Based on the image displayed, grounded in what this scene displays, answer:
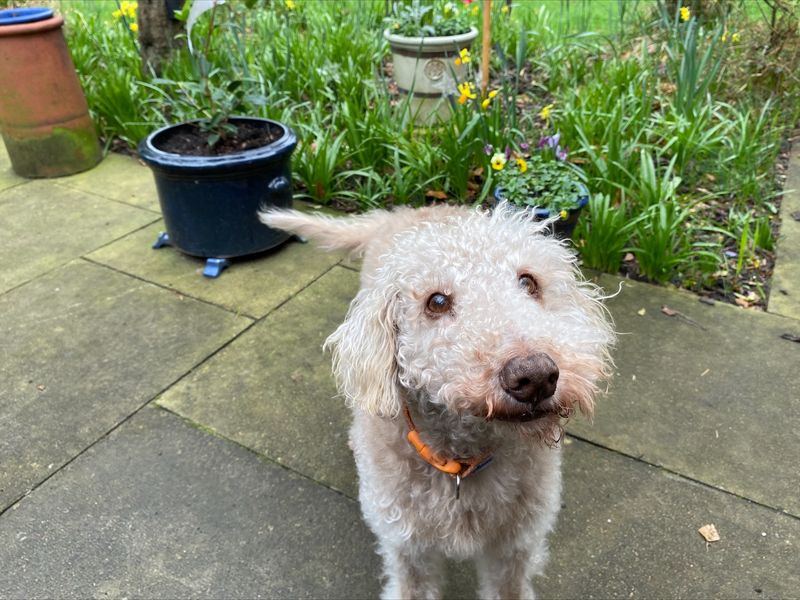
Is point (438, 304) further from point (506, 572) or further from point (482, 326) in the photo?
point (506, 572)

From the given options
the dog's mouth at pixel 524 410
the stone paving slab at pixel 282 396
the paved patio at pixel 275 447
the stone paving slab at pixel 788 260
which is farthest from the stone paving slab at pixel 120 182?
the stone paving slab at pixel 788 260

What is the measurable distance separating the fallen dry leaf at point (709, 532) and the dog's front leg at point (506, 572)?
699mm

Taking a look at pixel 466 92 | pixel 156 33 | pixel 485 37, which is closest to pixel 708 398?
pixel 466 92

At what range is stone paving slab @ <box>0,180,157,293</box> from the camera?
3932 mm

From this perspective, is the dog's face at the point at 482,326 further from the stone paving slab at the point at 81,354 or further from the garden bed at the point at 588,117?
the garden bed at the point at 588,117

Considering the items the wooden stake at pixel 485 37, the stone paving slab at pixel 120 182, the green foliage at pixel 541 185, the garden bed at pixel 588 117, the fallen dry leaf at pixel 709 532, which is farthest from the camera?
the stone paving slab at pixel 120 182

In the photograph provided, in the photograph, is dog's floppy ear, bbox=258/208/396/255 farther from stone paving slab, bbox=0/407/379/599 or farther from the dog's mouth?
the dog's mouth

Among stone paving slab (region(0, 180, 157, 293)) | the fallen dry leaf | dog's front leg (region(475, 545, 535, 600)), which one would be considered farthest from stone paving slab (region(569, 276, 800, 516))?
stone paving slab (region(0, 180, 157, 293))

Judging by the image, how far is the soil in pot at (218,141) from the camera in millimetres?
3852

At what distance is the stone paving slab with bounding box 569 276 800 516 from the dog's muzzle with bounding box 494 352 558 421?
1.50 meters

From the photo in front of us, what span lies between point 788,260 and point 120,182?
4937mm

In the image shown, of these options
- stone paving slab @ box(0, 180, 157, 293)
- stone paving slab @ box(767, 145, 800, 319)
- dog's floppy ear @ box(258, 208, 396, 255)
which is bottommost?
stone paving slab @ box(767, 145, 800, 319)

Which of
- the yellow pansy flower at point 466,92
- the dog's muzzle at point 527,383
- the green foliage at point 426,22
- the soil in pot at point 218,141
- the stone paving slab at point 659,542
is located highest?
the green foliage at point 426,22

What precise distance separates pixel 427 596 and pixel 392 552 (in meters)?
0.24
